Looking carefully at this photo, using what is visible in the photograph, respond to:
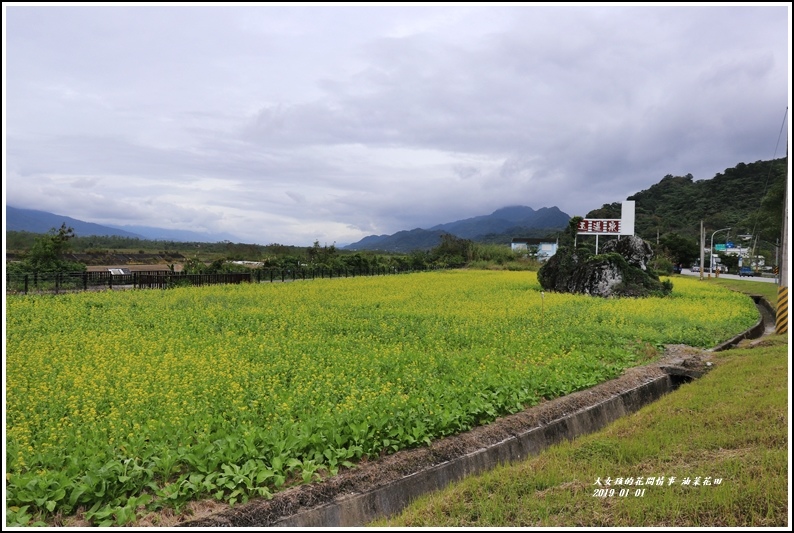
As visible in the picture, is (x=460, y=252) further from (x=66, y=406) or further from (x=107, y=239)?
(x=66, y=406)

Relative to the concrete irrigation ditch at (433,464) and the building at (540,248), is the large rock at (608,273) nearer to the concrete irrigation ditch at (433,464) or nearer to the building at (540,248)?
the concrete irrigation ditch at (433,464)

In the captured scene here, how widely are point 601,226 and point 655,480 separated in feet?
106

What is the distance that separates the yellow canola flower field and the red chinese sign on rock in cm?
1818

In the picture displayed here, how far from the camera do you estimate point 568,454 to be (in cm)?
496

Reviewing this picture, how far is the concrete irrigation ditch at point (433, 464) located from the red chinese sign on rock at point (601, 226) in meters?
27.1

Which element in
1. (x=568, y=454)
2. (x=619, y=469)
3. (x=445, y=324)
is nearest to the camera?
(x=619, y=469)

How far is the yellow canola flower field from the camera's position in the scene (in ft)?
14.7

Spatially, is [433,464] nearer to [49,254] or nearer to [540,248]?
[49,254]

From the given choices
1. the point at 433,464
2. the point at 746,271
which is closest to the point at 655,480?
the point at 433,464

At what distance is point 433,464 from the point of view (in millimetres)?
5156

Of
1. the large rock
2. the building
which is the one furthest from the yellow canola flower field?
the building

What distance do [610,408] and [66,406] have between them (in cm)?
695

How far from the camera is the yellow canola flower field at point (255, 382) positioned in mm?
4469

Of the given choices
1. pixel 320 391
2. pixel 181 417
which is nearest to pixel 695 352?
pixel 320 391
